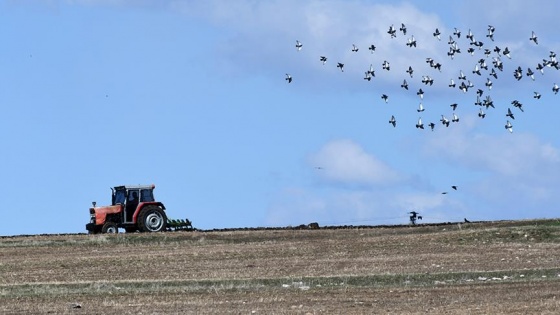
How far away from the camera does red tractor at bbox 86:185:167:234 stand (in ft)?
217

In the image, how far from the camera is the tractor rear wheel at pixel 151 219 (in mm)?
65812

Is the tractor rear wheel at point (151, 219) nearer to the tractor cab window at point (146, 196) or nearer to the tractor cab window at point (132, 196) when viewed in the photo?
the tractor cab window at point (146, 196)

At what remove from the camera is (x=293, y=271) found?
45156mm

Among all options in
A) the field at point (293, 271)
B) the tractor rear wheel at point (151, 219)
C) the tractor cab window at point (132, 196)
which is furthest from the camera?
the tractor cab window at point (132, 196)

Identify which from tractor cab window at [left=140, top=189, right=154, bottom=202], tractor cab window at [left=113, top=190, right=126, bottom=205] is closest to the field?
tractor cab window at [left=140, top=189, right=154, bottom=202]

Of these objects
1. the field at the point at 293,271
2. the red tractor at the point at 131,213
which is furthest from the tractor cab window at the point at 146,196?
the field at the point at 293,271

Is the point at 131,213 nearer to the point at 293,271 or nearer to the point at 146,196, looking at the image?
the point at 146,196

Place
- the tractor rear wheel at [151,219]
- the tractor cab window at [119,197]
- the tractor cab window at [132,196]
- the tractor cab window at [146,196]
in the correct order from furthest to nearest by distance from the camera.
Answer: the tractor cab window at [119,197] → the tractor cab window at [146,196] → the tractor cab window at [132,196] → the tractor rear wheel at [151,219]

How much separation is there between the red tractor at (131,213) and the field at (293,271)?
4.29 m

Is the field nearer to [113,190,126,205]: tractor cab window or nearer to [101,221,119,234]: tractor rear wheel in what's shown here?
[101,221,119,234]: tractor rear wheel

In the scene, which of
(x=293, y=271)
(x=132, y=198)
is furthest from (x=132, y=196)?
(x=293, y=271)

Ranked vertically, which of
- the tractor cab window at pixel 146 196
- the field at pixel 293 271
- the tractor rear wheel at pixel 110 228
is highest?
Result: the tractor cab window at pixel 146 196

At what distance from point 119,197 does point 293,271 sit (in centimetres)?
2370

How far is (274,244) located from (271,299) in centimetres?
2044
